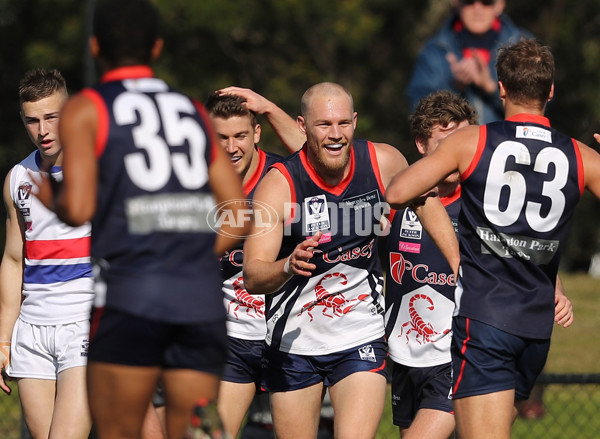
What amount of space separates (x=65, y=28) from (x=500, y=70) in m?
13.6

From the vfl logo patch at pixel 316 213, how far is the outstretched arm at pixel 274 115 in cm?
92

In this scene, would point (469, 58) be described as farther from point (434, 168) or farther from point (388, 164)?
point (434, 168)

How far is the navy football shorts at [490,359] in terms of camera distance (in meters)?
4.81

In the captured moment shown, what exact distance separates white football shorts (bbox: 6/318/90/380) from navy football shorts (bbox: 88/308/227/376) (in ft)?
6.23

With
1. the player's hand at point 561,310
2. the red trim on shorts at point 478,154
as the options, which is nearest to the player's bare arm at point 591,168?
the red trim on shorts at point 478,154

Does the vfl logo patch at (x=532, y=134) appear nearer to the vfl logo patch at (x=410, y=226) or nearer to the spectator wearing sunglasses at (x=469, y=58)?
the vfl logo patch at (x=410, y=226)

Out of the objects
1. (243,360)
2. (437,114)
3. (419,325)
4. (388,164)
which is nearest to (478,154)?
(388,164)

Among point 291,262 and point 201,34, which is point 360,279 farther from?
point 201,34

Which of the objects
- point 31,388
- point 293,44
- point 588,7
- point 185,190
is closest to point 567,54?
point 588,7

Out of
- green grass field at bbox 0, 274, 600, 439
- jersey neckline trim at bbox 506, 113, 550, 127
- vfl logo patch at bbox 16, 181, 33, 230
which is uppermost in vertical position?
jersey neckline trim at bbox 506, 113, 550, 127

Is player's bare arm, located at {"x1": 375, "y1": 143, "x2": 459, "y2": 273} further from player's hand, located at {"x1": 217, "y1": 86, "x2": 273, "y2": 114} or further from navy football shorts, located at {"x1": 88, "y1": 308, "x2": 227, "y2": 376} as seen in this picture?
navy football shorts, located at {"x1": 88, "y1": 308, "x2": 227, "y2": 376}

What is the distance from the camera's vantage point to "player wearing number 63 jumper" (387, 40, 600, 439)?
188 inches

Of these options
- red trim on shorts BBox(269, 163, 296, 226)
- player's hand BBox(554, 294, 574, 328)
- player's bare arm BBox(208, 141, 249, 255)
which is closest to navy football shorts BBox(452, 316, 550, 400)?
player's hand BBox(554, 294, 574, 328)

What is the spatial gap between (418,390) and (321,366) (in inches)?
29.7
